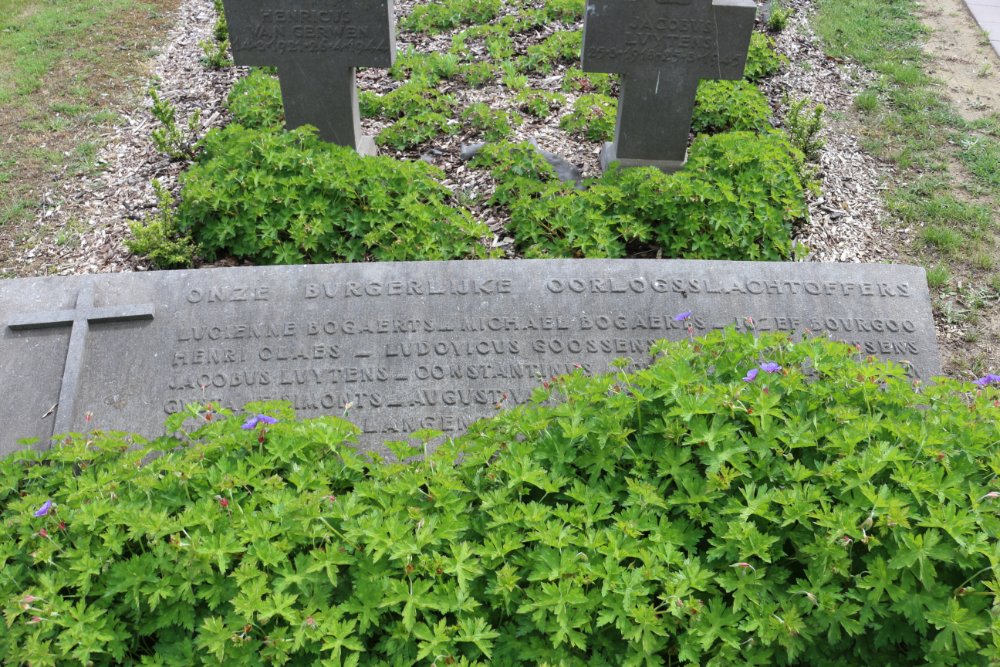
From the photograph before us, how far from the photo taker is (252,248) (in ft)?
13.6

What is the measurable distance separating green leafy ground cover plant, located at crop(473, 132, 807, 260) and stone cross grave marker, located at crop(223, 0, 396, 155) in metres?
1.25

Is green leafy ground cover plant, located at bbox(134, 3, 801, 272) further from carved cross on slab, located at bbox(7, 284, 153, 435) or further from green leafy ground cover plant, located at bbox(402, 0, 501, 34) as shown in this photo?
green leafy ground cover plant, located at bbox(402, 0, 501, 34)

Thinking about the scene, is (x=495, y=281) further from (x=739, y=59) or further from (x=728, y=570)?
(x=739, y=59)

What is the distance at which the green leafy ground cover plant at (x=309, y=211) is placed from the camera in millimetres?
4148

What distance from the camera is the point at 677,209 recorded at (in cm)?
432

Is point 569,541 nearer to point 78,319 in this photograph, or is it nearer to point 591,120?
point 78,319

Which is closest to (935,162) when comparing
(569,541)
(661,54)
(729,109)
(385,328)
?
(729,109)

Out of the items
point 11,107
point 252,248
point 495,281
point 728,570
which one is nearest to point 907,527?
point 728,570

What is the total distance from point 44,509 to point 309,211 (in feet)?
7.95

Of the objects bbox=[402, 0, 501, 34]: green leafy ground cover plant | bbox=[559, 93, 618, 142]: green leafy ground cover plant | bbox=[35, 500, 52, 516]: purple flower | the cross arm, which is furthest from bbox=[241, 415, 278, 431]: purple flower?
bbox=[402, 0, 501, 34]: green leafy ground cover plant

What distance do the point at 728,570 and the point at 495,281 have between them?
1900mm

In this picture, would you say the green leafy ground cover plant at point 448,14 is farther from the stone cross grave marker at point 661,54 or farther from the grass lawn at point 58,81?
the stone cross grave marker at point 661,54

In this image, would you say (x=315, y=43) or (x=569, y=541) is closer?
(x=569, y=541)

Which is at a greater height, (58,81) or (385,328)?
(58,81)
